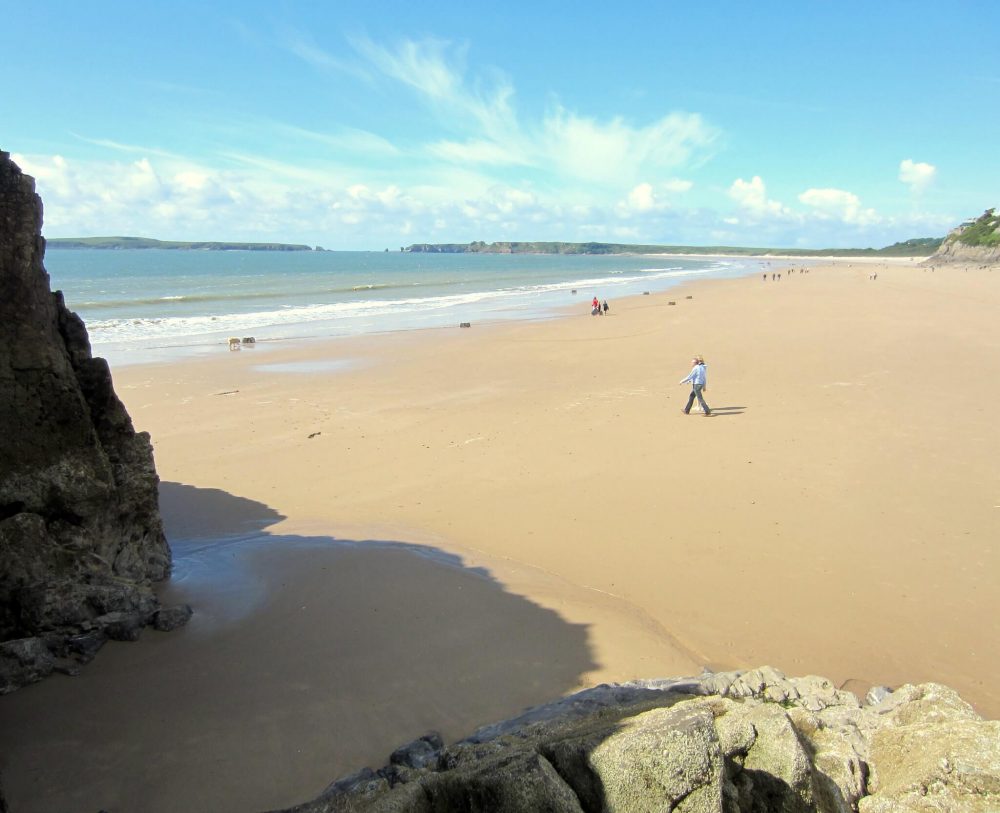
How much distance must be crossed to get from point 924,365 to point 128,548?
803 inches

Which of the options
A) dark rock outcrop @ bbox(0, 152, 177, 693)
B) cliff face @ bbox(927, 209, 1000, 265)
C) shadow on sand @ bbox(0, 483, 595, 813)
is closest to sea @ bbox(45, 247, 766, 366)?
dark rock outcrop @ bbox(0, 152, 177, 693)

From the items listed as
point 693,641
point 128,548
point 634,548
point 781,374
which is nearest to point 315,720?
point 128,548

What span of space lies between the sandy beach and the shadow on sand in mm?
25

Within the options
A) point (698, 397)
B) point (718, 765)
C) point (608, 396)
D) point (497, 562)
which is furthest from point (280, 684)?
point (608, 396)

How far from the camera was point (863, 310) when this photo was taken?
34375 mm

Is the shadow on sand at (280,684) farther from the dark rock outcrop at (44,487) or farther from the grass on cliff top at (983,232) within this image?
the grass on cliff top at (983,232)

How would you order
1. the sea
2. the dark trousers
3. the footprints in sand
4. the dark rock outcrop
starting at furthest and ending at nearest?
the sea → the footprints in sand → the dark trousers → the dark rock outcrop

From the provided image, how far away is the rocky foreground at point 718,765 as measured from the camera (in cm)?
313

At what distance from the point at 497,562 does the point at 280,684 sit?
11.0 feet

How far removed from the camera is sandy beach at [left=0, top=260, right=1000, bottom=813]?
528 cm

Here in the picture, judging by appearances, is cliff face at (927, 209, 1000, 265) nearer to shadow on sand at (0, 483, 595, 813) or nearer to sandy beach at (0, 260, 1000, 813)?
sandy beach at (0, 260, 1000, 813)

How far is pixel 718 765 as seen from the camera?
3.16 meters

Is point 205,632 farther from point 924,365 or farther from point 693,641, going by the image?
point 924,365

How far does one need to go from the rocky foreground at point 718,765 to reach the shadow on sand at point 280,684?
86 centimetres
